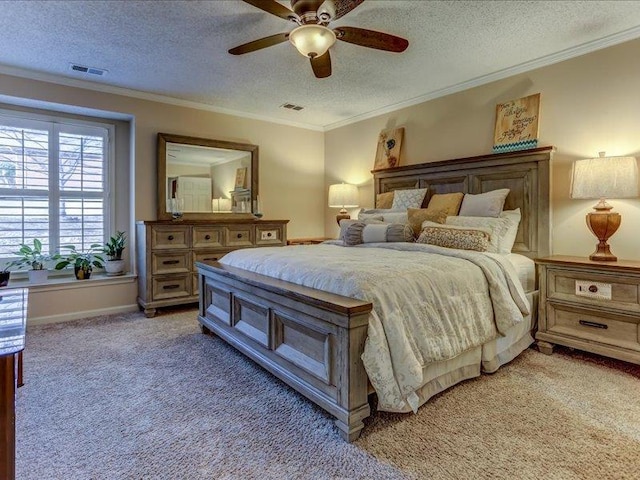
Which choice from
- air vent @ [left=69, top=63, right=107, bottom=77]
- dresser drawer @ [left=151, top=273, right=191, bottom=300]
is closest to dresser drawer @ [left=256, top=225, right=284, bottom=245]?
dresser drawer @ [left=151, top=273, right=191, bottom=300]

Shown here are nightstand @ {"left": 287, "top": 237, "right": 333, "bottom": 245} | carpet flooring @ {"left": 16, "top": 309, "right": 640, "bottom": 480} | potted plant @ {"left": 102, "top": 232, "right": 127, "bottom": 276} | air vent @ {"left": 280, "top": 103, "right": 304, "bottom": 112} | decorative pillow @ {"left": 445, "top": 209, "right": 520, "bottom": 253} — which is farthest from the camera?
nightstand @ {"left": 287, "top": 237, "right": 333, "bottom": 245}

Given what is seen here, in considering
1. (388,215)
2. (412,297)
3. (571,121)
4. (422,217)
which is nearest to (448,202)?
(422,217)

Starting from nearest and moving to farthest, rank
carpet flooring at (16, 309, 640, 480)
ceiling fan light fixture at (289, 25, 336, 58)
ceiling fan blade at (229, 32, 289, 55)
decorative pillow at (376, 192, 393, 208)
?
carpet flooring at (16, 309, 640, 480) → ceiling fan light fixture at (289, 25, 336, 58) → ceiling fan blade at (229, 32, 289, 55) → decorative pillow at (376, 192, 393, 208)

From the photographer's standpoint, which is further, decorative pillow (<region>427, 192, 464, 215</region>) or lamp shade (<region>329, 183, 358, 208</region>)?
lamp shade (<region>329, 183, 358, 208</region>)

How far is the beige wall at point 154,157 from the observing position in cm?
367

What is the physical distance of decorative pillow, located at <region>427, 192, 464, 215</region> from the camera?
11.5 ft

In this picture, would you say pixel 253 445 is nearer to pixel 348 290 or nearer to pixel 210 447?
pixel 210 447

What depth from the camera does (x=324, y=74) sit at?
2.79m

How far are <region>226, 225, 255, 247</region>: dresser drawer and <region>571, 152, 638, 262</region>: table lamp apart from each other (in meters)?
3.37

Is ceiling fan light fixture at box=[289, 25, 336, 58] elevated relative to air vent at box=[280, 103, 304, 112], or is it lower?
lower

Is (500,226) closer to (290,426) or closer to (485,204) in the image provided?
(485,204)

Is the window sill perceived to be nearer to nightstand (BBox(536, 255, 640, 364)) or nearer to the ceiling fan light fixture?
the ceiling fan light fixture

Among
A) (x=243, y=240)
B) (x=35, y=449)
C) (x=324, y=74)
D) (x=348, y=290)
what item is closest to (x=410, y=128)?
(x=324, y=74)

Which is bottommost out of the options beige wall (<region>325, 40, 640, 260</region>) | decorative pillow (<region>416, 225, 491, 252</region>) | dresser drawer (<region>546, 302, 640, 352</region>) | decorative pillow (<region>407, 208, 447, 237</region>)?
dresser drawer (<region>546, 302, 640, 352</region>)
